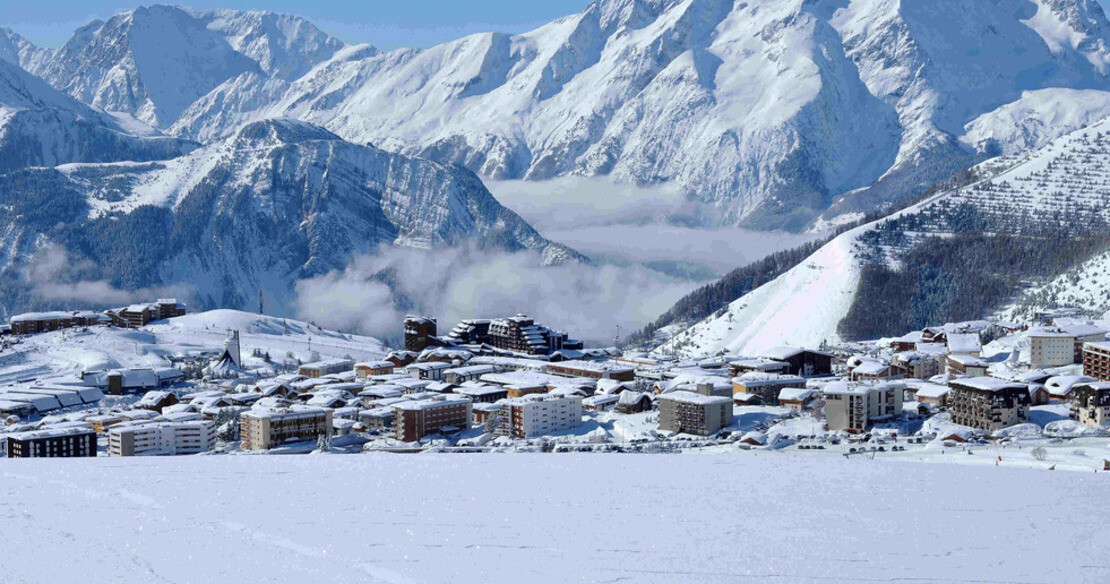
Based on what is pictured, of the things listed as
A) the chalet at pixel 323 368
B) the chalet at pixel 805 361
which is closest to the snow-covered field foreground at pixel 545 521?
the chalet at pixel 805 361

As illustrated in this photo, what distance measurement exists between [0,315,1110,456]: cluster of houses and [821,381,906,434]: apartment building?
86 mm

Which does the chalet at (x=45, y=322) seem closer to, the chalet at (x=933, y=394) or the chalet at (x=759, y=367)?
the chalet at (x=759, y=367)

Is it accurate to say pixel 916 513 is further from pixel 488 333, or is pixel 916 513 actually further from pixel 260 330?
pixel 260 330

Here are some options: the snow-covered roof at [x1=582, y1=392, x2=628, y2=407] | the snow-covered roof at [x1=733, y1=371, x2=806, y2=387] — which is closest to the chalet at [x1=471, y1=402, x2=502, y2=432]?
the snow-covered roof at [x1=582, y1=392, x2=628, y2=407]

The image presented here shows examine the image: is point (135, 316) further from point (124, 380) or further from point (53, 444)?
point (53, 444)

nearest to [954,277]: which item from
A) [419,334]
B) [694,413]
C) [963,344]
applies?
[963,344]

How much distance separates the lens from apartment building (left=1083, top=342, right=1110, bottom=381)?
302 feet

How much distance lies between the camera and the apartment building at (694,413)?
81125mm

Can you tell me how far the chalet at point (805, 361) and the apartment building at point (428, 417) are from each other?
33962 mm

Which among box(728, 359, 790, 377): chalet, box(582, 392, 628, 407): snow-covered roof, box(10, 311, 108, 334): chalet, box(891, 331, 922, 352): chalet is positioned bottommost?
box(582, 392, 628, 407): snow-covered roof

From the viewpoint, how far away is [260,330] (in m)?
166

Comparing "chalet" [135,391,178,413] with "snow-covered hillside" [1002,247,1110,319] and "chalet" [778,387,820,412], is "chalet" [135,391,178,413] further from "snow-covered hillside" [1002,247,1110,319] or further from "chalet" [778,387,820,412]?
"snow-covered hillside" [1002,247,1110,319]

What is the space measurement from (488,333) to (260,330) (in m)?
29.4

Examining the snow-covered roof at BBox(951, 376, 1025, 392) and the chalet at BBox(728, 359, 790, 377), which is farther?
the chalet at BBox(728, 359, 790, 377)
